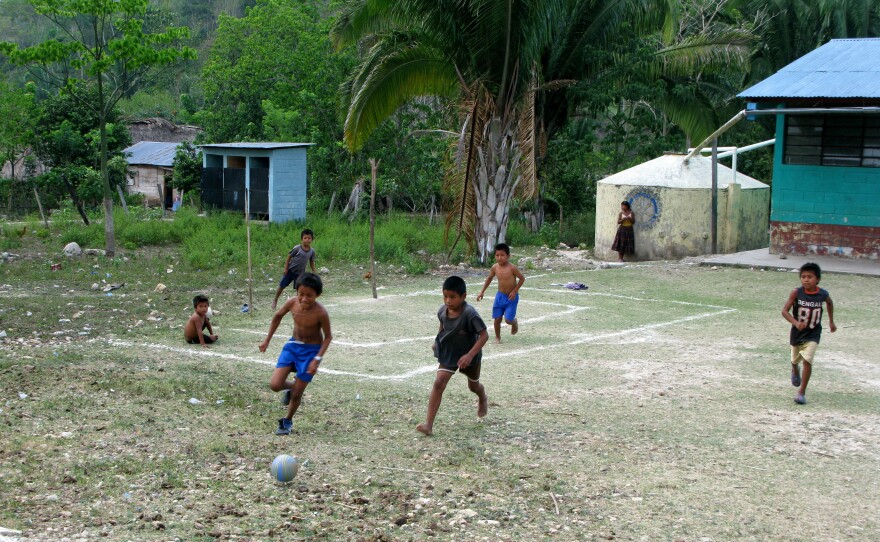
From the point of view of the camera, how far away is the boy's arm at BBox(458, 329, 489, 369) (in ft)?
24.0

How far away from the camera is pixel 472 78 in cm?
1895

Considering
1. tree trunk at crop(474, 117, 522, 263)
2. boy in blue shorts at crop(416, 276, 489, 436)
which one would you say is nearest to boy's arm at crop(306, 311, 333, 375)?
boy in blue shorts at crop(416, 276, 489, 436)

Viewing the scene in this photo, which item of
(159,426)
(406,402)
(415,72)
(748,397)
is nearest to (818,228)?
(415,72)

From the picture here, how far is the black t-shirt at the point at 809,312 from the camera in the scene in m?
8.66

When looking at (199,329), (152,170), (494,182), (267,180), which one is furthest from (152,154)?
(199,329)

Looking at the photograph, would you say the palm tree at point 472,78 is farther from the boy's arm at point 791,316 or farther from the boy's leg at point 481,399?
the boy's leg at point 481,399

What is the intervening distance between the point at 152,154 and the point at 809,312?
1463 inches

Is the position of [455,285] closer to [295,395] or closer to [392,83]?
[295,395]

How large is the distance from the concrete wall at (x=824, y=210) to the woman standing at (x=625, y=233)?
282cm

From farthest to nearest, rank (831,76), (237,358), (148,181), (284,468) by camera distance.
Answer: (148,181) < (831,76) < (237,358) < (284,468)

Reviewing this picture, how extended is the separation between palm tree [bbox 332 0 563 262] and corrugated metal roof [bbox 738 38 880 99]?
14.2 ft

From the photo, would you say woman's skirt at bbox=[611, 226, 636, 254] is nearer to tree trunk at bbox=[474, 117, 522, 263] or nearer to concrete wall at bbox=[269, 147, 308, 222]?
tree trunk at bbox=[474, 117, 522, 263]

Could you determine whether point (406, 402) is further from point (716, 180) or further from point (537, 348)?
point (716, 180)

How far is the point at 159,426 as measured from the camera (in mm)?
7508
